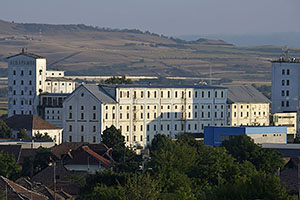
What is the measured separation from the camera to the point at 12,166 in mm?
83812

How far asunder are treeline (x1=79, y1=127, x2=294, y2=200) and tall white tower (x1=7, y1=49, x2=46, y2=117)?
50.6m

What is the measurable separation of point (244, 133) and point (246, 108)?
110 ft

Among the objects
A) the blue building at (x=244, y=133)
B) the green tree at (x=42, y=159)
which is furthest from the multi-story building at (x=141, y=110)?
the green tree at (x=42, y=159)

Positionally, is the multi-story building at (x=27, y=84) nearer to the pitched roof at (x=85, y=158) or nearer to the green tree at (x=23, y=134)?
the green tree at (x=23, y=134)

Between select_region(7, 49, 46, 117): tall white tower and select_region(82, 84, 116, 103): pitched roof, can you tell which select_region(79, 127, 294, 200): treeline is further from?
select_region(7, 49, 46, 117): tall white tower

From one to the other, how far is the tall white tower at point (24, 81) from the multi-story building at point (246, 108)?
966 inches

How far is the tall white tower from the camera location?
488 ft

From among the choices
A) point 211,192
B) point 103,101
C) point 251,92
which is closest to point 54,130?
point 103,101

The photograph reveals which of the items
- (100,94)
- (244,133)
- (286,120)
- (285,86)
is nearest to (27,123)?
(100,94)

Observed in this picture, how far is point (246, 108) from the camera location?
479ft

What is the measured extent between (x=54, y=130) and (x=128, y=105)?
915 cm

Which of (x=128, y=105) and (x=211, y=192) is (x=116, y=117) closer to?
(x=128, y=105)

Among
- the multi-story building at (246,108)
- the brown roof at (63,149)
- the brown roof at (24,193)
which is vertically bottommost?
the brown roof at (63,149)

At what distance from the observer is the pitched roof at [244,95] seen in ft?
479
